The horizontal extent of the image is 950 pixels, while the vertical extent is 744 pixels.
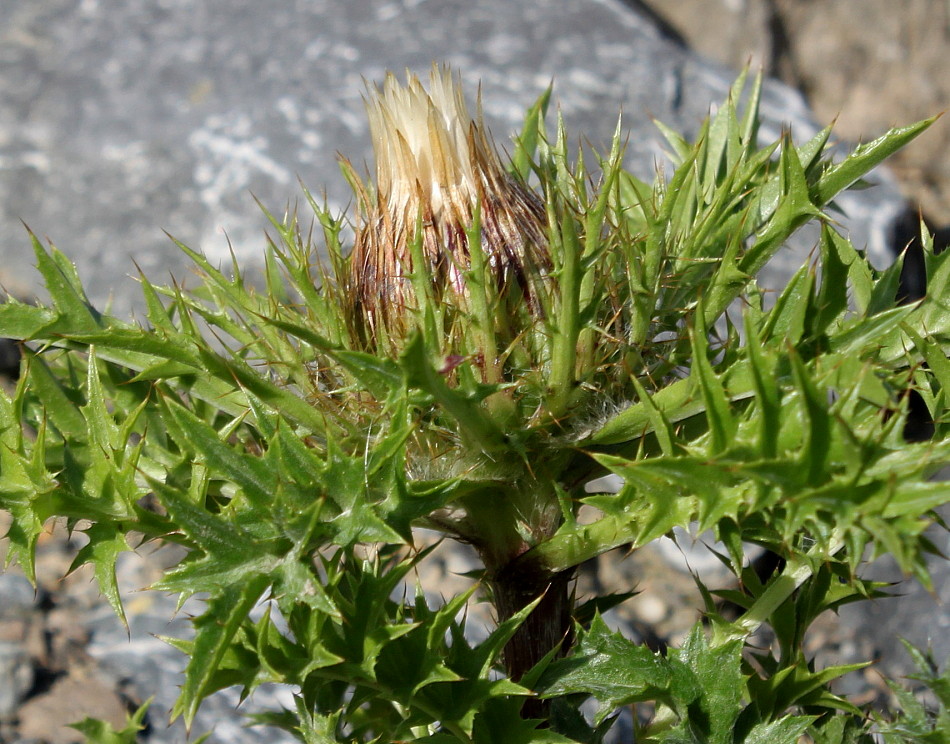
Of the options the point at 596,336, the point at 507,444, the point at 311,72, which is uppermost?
the point at 311,72

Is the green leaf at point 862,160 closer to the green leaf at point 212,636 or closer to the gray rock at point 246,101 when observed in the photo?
the green leaf at point 212,636

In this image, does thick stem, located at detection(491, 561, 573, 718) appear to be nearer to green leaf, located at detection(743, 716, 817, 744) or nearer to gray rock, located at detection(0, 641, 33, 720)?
green leaf, located at detection(743, 716, 817, 744)

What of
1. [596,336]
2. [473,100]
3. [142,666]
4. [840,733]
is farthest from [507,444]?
[473,100]

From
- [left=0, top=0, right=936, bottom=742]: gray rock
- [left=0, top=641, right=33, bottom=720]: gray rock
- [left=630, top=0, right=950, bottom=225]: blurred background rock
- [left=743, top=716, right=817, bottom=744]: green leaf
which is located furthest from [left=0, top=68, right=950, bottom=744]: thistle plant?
[left=630, top=0, right=950, bottom=225]: blurred background rock

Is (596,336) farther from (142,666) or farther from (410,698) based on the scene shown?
(142,666)

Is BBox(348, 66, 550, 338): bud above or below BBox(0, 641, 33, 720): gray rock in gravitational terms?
above

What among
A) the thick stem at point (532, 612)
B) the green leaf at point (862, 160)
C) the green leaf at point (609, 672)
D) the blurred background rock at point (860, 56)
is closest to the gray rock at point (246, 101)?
the blurred background rock at point (860, 56)
